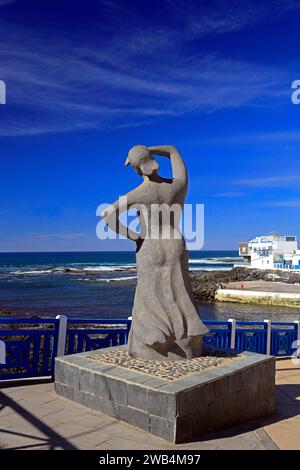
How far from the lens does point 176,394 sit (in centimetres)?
411

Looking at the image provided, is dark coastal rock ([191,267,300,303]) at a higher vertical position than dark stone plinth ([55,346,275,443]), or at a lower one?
lower

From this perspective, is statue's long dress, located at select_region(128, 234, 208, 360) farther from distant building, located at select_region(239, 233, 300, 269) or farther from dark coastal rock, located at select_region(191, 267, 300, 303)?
distant building, located at select_region(239, 233, 300, 269)

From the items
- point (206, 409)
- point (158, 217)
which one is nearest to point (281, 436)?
point (206, 409)

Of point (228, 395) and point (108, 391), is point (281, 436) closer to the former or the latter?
point (228, 395)

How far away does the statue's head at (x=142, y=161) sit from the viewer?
5.73 metres

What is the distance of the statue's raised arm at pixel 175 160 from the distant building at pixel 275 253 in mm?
48777

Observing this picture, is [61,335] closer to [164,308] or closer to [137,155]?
[164,308]

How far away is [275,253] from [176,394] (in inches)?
2190

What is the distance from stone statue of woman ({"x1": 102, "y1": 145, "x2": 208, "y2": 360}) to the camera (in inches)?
212

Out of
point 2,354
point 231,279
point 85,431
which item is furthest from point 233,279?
Answer: point 85,431

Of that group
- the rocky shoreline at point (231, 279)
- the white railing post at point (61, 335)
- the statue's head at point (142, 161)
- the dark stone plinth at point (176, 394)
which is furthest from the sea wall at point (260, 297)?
the statue's head at point (142, 161)

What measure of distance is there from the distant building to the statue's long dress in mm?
49065

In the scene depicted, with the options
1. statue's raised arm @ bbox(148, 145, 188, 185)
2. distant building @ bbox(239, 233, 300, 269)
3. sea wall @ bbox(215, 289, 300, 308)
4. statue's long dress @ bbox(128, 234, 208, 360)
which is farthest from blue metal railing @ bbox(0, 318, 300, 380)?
distant building @ bbox(239, 233, 300, 269)

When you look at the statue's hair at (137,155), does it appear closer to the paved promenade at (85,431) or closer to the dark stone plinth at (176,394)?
the dark stone plinth at (176,394)
